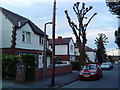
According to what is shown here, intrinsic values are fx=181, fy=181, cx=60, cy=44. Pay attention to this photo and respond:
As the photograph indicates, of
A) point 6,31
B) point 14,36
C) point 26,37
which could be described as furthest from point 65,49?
point 14,36

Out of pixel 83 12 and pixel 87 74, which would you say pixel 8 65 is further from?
pixel 83 12

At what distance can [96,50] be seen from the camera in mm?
67812

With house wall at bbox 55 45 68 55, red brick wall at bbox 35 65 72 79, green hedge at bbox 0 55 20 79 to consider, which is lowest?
red brick wall at bbox 35 65 72 79

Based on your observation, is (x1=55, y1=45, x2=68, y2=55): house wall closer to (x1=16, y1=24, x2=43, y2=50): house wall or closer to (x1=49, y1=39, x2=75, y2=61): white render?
(x1=49, y1=39, x2=75, y2=61): white render

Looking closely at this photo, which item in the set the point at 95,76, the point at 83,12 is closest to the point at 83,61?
the point at 83,12

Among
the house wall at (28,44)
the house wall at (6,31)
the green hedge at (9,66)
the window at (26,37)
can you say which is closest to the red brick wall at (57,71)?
the green hedge at (9,66)

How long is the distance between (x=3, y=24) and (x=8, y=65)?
930 cm

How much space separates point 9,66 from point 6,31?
8612 millimetres

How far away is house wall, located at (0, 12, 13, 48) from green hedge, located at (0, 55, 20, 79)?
6.89m

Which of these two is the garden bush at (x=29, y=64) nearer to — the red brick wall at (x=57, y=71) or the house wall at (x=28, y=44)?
the red brick wall at (x=57, y=71)

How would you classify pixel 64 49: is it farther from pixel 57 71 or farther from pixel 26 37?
pixel 57 71

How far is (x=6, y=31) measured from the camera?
72.0ft

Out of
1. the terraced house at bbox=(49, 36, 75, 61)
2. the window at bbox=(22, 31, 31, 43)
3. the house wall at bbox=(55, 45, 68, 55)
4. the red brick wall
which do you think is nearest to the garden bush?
the red brick wall

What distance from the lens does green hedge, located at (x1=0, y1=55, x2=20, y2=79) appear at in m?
14.3
